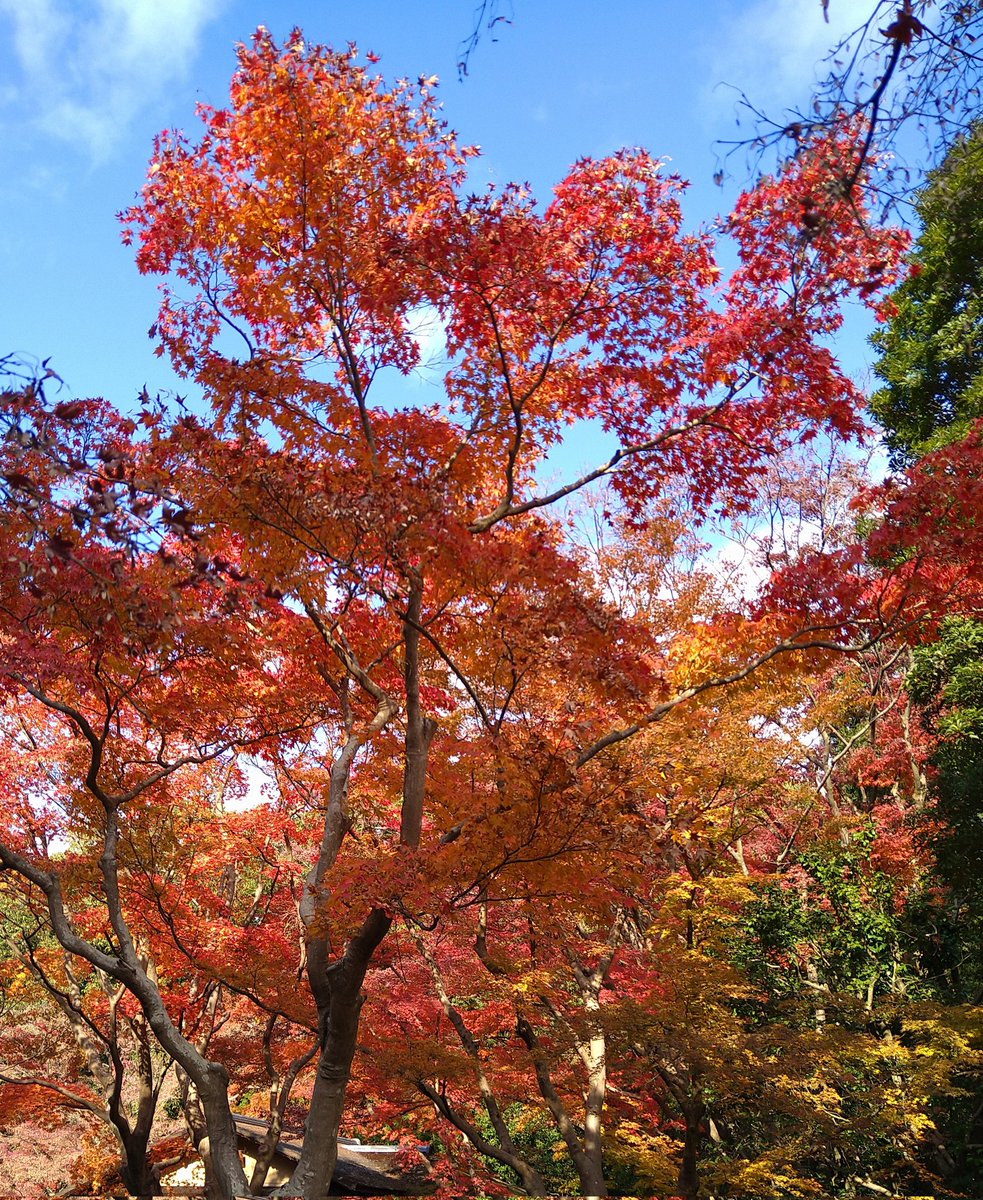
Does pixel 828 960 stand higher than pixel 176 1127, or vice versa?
pixel 828 960

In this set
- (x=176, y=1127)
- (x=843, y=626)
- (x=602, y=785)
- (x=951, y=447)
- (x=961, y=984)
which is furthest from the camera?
(x=176, y=1127)

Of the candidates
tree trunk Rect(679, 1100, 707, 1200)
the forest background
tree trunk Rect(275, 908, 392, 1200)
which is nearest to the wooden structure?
the forest background

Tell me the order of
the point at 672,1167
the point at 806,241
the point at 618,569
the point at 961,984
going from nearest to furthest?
the point at 806,241 < the point at 672,1167 < the point at 961,984 < the point at 618,569

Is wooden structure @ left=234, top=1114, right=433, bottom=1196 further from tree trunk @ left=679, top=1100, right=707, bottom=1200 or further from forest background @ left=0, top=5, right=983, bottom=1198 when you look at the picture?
tree trunk @ left=679, top=1100, right=707, bottom=1200

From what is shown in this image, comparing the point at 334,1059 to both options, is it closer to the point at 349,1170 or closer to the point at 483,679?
the point at 483,679

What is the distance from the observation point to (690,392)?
745 centimetres

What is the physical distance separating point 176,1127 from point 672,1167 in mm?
10997

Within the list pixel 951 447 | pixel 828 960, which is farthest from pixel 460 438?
pixel 828 960

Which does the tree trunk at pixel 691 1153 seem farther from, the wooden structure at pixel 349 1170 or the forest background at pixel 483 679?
the wooden structure at pixel 349 1170

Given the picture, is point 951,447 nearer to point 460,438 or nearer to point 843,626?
point 843,626

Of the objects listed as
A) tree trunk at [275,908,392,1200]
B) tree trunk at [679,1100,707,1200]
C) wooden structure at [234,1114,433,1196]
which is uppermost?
tree trunk at [275,908,392,1200]

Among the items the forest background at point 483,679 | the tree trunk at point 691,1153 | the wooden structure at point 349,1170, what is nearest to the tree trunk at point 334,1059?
the forest background at point 483,679

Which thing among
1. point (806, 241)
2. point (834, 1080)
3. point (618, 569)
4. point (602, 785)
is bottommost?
point (834, 1080)

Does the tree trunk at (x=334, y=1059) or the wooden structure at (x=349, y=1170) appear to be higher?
the tree trunk at (x=334, y=1059)
